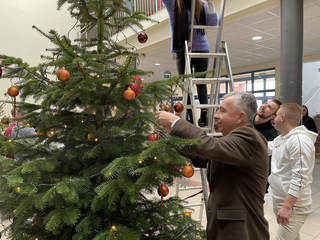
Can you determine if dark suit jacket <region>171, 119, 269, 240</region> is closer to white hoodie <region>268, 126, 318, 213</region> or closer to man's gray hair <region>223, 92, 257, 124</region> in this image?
man's gray hair <region>223, 92, 257, 124</region>

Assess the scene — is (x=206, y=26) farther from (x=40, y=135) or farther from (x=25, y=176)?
(x=25, y=176)

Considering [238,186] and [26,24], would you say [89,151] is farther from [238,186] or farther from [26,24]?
[26,24]

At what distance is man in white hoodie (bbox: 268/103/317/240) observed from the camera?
1.84 meters

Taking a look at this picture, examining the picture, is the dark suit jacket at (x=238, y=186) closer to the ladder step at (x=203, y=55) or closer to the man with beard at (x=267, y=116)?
the ladder step at (x=203, y=55)

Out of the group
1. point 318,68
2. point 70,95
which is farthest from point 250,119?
point 318,68

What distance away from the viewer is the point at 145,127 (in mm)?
1350

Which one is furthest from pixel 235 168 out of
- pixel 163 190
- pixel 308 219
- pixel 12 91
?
pixel 308 219

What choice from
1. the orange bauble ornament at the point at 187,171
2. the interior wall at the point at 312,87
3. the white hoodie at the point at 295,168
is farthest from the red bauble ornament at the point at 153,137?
the interior wall at the point at 312,87

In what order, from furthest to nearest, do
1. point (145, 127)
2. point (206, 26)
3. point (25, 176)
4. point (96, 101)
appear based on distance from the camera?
point (206, 26)
point (145, 127)
point (96, 101)
point (25, 176)

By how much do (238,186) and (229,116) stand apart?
0.36m

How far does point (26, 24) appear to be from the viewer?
3701mm

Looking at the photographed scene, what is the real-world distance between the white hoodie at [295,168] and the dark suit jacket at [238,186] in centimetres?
76

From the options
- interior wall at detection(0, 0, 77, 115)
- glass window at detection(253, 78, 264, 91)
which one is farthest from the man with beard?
glass window at detection(253, 78, 264, 91)

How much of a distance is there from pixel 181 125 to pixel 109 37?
2.67 feet
